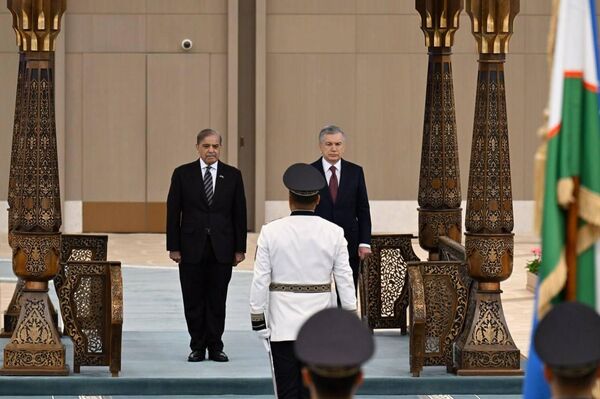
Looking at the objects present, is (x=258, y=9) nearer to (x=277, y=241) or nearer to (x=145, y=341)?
(x=145, y=341)

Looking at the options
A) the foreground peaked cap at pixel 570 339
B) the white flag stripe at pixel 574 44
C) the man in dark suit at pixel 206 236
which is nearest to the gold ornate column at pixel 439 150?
the man in dark suit at pixel 206 236

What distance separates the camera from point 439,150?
13.9 m

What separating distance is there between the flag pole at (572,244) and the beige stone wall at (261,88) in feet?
65.4

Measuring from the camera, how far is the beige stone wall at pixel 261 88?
2580 cm

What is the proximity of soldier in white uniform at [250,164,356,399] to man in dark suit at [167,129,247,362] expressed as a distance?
3522 mm

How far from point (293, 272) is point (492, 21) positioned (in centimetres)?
377

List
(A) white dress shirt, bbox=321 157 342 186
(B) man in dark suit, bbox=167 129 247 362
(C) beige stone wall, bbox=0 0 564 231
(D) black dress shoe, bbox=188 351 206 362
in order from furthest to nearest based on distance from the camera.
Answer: (C) beige stone wall, bbox=0 0 564 231
(A) white dress shirt, bbox=321 157 342 186
(D) black dress shoe, bbox=188 351 206 362
(B) man in dark suit, bbox=167 129 247 362

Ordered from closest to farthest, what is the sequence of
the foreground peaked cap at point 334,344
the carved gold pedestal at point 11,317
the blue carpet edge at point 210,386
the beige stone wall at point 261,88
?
the foreground peaked cap at point 334,344 → the blue carpet edge at point 210,386 → the carved gold pedestal at point 11,317 → the beige stone wall at point 261,88

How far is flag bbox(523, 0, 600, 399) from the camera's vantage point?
5742 mm

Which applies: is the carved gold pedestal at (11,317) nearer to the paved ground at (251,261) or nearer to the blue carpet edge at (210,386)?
the blue carpet edge at (210,386)

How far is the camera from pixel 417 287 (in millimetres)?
12016

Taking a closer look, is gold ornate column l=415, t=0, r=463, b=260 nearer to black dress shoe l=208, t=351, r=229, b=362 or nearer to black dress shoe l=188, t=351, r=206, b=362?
black dress shoe l=208, t=351, r=229, b=362

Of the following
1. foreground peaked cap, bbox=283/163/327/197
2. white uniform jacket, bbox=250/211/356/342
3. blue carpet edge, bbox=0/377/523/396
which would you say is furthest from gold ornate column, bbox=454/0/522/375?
foreground peaked cap, bbox=283/163/327/197

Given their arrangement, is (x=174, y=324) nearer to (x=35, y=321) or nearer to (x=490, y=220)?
(x=35, y=321)
